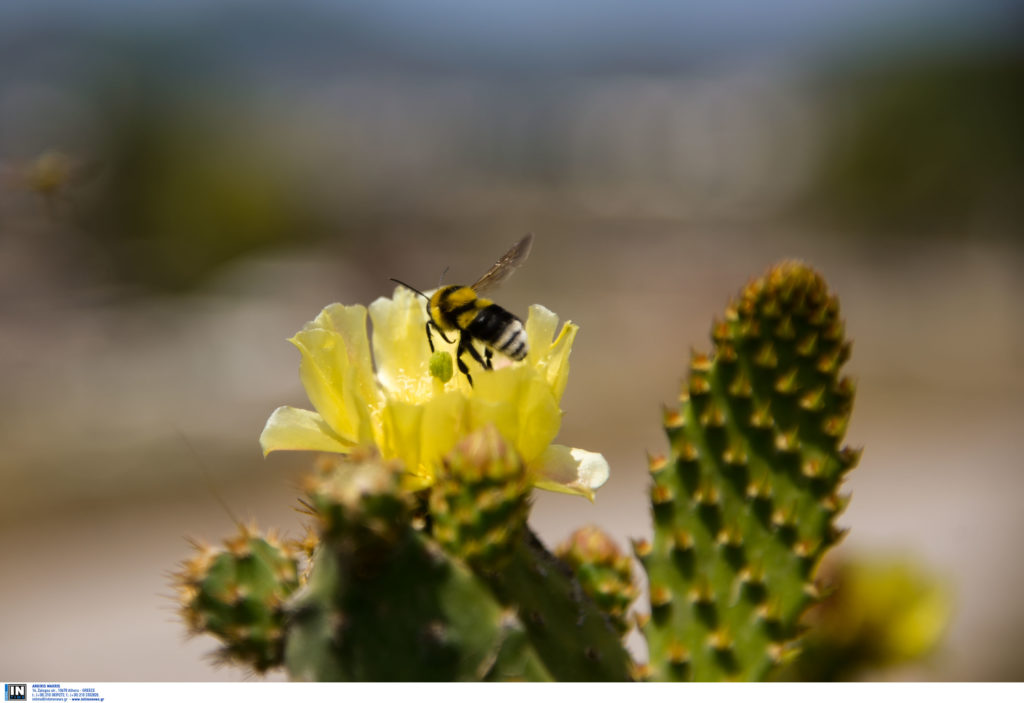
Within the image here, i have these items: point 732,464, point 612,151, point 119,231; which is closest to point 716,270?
point 612,151

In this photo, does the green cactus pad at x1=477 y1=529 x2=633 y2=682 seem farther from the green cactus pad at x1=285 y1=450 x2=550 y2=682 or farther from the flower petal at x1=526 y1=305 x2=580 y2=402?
the flower petal at x1=526 y1=305 x2=580 y2=402

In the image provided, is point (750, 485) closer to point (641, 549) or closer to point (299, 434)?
point (641, 549)

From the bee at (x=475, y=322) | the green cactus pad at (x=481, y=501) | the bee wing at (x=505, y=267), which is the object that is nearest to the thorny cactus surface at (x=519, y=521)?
the green cactus pad at (x=481, y=501)

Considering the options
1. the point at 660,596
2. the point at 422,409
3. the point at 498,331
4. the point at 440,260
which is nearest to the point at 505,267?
the point at 498,331

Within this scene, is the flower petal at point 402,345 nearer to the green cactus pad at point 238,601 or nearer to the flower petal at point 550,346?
the flower petal at point 550,346

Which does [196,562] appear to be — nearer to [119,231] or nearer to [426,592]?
[426,592]

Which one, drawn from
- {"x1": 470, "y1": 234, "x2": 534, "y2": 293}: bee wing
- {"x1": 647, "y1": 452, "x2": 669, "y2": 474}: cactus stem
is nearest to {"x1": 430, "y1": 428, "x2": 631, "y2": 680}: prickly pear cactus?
{"x1": 647, "y1": 452, "x2": 669, "y2": 474}: cactus stem
